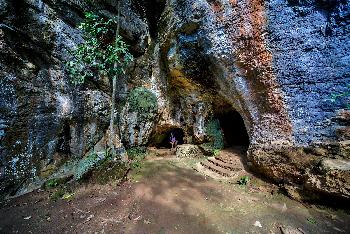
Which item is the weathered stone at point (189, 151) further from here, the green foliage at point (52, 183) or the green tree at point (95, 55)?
the green foliage at point (52, 183)

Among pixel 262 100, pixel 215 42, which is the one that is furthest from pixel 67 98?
pixel 262 100

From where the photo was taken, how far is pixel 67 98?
7.79 metres

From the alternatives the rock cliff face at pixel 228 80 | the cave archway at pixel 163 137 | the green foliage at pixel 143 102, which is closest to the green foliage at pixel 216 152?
the rock cliff face at pixel 228 80

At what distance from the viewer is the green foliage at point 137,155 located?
8.83 m

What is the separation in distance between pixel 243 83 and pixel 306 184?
12.5 feet

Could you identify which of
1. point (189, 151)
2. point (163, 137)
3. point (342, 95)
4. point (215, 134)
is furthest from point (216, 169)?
point (342, 95)

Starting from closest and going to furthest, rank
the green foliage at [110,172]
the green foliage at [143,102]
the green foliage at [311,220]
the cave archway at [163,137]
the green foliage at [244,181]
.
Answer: the green foliage at [311,220]
the green foliage at [110,172]
the green foliage at [244,181]
the green foliage at [143,102]
the cave archway at [163,137]

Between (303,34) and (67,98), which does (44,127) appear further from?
(303,34)

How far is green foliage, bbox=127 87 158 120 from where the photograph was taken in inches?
397

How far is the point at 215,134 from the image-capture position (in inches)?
417

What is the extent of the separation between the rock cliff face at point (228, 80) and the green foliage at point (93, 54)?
15.4 inches

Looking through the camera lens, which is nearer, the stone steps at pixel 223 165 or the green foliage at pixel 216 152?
the stone steps at pixel 223 165

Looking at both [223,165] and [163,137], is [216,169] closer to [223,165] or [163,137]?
[223,165]

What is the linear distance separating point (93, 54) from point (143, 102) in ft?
10.2
